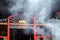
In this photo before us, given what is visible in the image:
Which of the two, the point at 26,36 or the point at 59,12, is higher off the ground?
the point at 59,12

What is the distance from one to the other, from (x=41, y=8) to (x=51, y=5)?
13.2 inches

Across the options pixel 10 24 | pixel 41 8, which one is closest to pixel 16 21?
pixel 10 24

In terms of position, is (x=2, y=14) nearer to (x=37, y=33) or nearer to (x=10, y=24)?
(x=10, y=24)

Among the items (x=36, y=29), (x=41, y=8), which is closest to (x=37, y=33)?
(x=36, y=29)

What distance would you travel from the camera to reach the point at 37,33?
11.6m

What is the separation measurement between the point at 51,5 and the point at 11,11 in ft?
4.34

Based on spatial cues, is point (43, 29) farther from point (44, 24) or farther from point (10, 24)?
point (10, 24)

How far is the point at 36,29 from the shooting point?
38.1ft

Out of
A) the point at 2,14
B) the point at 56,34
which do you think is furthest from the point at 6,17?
the point at 56,34

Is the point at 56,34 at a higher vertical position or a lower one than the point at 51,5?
lower

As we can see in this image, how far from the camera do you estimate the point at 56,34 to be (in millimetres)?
11477

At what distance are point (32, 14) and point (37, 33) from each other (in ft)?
2.09

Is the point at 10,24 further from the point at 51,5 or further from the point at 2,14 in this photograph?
the point at 51,5

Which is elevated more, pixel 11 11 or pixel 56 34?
pixel 11 11
